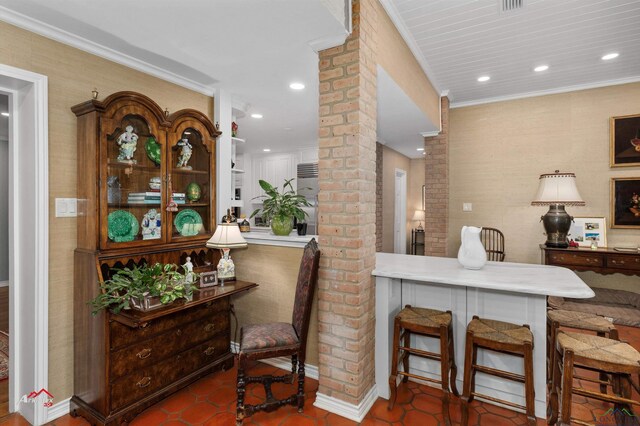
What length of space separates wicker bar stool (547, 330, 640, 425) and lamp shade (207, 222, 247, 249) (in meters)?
2.18

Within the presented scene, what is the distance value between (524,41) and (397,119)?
1.42 metres

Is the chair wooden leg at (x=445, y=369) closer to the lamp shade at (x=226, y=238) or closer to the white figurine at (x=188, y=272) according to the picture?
the lamp shade at (x=226, y=238)

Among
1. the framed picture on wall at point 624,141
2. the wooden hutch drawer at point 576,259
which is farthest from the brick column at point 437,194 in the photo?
the framed picture on wall at point 624,141

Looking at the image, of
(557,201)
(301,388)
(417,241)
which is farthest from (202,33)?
(417,241)

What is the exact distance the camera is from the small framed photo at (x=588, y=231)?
154 inches

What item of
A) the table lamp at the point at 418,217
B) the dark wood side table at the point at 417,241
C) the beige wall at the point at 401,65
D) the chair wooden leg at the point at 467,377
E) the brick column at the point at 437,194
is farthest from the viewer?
the table lamp at the point at 418,217

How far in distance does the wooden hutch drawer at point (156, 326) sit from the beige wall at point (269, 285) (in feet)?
0.96

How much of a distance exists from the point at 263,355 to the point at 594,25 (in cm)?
374

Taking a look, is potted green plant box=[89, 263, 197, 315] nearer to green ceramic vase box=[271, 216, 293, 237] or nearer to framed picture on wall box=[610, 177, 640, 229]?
green ceramic vase box=[271, 216, 293, 237]

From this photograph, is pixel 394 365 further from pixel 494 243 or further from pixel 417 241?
pixel 417 241

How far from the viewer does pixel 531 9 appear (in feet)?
8.30

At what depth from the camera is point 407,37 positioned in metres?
2.88

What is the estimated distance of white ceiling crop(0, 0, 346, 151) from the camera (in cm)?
178

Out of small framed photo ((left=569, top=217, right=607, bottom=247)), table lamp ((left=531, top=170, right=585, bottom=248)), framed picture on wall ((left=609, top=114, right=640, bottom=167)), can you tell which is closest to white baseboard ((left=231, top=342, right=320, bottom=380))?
table lamp ((left=531, top=170, right=585, bottom=248))
